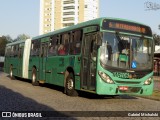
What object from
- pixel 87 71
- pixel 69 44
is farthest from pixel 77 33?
pixel 87 71

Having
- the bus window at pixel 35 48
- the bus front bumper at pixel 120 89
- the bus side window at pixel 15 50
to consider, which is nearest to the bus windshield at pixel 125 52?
the bus front bumper at pixel 120 89

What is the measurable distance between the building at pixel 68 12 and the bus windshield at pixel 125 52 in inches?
5075

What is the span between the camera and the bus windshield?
1291 cm

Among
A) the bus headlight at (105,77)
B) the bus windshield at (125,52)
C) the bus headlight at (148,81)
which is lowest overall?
the bus headlight at (148,81)

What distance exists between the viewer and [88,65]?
13656 mm

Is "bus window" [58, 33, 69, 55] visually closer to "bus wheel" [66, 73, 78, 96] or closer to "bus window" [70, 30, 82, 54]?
"bus window" [70, 30, 82, 54]

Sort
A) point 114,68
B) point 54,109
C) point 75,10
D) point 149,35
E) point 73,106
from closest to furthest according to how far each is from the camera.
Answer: point 54,109, point 73,106, point 114,68, point 149,35, point 75,10

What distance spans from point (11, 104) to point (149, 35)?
5.99 m

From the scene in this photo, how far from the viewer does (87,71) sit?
1368 cm

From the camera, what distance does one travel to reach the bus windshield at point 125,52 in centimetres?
1291

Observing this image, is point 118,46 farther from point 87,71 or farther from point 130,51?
point 87,71

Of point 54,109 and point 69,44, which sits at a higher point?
point 69,44

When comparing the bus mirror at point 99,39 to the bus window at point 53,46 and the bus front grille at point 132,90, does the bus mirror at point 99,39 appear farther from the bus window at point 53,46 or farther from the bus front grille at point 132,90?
the bus window at point 53,46

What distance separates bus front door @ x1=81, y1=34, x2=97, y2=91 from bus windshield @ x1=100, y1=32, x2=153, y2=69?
576 mm
